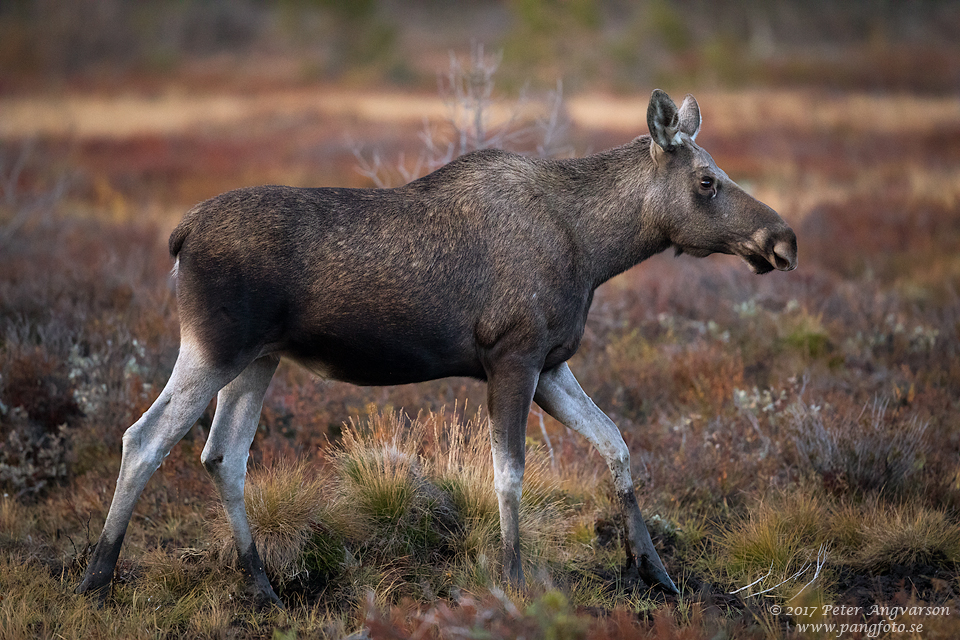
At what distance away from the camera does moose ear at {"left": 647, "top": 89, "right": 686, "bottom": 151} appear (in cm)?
480

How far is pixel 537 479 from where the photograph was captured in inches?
235

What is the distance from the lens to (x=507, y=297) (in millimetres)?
4703

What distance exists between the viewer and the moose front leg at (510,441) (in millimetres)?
4742

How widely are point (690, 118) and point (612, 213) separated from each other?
82 cm

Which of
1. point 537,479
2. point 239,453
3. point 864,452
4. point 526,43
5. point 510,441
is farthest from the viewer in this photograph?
point 526,43

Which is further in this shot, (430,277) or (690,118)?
(690,118)

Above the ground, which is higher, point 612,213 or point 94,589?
point 612,213

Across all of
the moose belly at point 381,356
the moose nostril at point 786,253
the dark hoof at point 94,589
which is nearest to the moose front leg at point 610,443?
the moose belly at point 381,356

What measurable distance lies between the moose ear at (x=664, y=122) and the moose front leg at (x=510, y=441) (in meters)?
1.53

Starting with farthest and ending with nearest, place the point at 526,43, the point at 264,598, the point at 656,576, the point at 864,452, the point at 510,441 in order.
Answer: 1. the point at 526,43
2. the point at 864,452
3. the point at 656,576
4. the point at 264,598
5. the point at 510,441

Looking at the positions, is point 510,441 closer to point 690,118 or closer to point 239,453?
point 239,453

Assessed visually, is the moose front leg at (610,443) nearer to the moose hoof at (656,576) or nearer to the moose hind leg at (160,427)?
the moose hoof at (656,576)

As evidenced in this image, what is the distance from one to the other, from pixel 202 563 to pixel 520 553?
1.94m

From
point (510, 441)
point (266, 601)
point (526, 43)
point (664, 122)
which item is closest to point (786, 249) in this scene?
point (664, 122)
